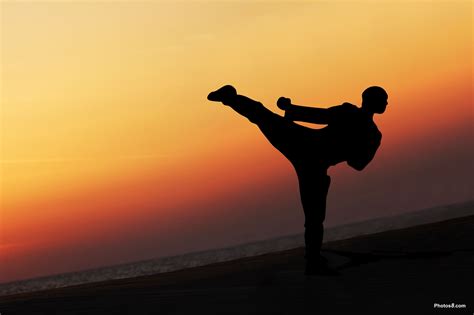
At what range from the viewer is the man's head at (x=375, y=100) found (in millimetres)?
9000

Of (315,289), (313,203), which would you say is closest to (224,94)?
(313,203)

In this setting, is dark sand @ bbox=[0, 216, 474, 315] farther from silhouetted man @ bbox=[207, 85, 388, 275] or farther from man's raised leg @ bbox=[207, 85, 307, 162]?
man's raised leg @ bbox=[207, 85, 307, 162]

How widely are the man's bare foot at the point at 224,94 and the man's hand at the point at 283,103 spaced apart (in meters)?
0.66

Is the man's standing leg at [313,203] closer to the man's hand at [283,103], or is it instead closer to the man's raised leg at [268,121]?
the man's raised leg at [268,121]

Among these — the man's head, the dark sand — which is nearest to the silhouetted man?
the man's head

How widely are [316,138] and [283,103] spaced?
0.67m

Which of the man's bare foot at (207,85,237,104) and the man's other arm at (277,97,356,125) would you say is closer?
the man's other arm at (277,97,356,125)

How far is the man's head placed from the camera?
900 centimetres

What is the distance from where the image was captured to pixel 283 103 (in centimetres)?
923

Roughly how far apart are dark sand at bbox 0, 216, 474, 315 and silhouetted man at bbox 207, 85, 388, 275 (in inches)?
33.9

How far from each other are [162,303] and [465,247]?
4.65 metres

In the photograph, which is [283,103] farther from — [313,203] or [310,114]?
[313,203]

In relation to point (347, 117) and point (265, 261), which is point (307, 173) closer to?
point (347, 117)

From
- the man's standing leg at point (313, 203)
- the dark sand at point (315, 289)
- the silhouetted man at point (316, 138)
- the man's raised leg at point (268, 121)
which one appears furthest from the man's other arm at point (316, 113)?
the dark sand at point (315, 289)
